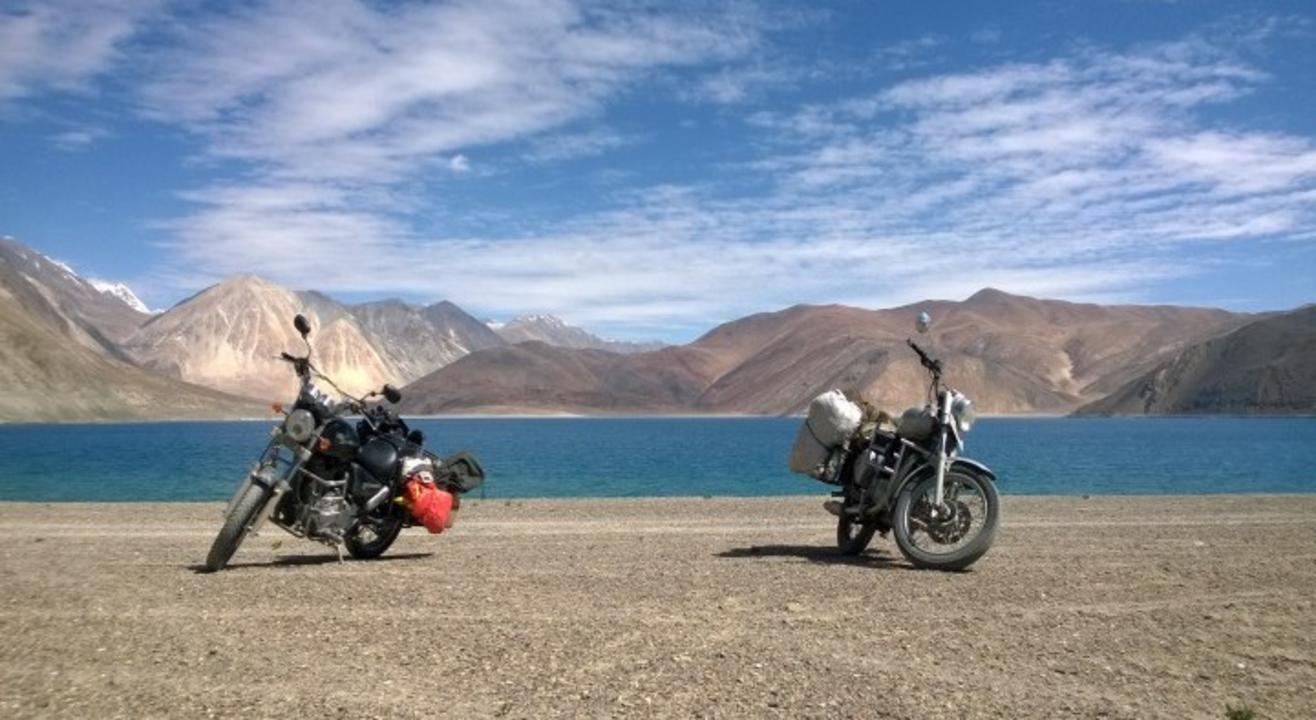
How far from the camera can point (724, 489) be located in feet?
138

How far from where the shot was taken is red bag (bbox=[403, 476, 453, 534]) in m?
13.6

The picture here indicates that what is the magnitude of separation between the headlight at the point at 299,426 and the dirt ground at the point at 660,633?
148 cm

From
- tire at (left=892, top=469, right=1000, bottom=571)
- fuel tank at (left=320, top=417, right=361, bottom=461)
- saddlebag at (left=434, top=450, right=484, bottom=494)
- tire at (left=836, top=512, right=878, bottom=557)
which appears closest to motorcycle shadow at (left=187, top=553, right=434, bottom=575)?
saddlebag at (left=434, top=450, right=484, bottom=494)

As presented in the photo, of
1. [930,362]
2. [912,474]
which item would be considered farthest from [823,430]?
[930,362]

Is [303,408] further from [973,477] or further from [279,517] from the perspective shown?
[973,477]

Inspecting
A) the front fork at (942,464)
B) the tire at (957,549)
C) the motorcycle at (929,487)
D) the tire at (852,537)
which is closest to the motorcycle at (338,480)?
the tire at (852,537)

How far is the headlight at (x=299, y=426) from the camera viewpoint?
13.0m

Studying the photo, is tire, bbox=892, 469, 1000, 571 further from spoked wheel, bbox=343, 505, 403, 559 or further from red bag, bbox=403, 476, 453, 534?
spoked wheel, bbox=343, 505, 403, 559

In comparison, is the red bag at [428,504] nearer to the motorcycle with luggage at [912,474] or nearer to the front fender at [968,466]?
the motorcycle with luggage at [912,474]

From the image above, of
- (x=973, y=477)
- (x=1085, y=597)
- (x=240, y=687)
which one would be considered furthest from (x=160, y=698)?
(x=973, y=477)

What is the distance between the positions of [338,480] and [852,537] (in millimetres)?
6194

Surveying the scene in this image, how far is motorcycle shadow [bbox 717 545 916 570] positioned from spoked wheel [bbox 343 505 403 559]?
3992 millimetres

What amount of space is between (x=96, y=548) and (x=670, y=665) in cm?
1109

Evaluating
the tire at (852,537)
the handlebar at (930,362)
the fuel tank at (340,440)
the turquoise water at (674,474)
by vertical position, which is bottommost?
the turquoise water at (674,474)
